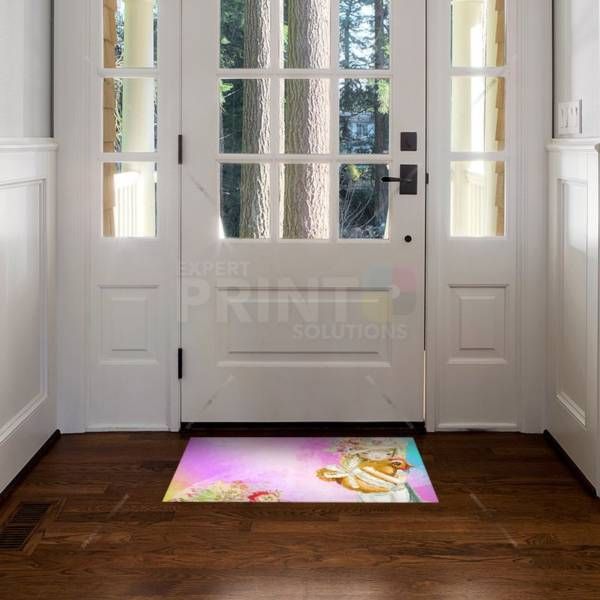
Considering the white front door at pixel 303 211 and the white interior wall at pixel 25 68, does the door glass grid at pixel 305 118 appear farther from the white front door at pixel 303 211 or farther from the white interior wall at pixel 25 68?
the white interior wall at pixel 25 68

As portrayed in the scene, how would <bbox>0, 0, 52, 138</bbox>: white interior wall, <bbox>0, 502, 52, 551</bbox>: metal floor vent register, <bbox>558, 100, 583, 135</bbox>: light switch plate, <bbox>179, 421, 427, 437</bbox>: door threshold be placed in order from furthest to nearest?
<bbox>179, 421, 427, 437</bbox>: door threshold, <bbox>558, 100, 583, 135</bbox>: light switch plate, <bbox>0, 0, 52, 138</bbox>: white interior wall, <bbox>0, 502, 52, 551</bbox>: metal floor vent register

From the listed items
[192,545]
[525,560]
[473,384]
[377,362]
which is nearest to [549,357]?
[473,384]

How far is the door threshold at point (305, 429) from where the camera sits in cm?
436

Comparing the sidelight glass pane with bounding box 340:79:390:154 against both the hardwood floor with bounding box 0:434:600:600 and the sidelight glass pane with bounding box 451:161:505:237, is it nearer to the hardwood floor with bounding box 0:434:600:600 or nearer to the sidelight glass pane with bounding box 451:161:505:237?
the sidelight glass pane with bounding box 451:161:505:237

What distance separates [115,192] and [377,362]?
4.16ft

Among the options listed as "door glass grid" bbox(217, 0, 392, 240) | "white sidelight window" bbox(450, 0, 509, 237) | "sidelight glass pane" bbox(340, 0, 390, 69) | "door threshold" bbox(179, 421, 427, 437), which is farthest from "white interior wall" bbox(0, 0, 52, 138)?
"white sidelight window" bbox(450, 0, 509, 237)

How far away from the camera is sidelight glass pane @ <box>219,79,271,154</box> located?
14.1 feet

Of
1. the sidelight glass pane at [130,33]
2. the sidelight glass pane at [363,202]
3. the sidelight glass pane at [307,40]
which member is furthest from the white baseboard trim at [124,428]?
the sidelight glass pane at [307,40]

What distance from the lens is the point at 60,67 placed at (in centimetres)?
421

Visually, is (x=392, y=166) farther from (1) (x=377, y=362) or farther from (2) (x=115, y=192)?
(2) (x=115, y=192)

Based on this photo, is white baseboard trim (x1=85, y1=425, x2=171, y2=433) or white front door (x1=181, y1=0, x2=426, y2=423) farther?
white baseboard trim (x1=85, y1=425, x2=171, y2=433)

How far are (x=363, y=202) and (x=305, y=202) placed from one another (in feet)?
0.77

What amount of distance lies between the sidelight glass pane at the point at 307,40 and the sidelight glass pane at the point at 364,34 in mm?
68

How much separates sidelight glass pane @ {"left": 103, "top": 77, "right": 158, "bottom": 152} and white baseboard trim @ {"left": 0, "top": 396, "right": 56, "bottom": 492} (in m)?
1.10
